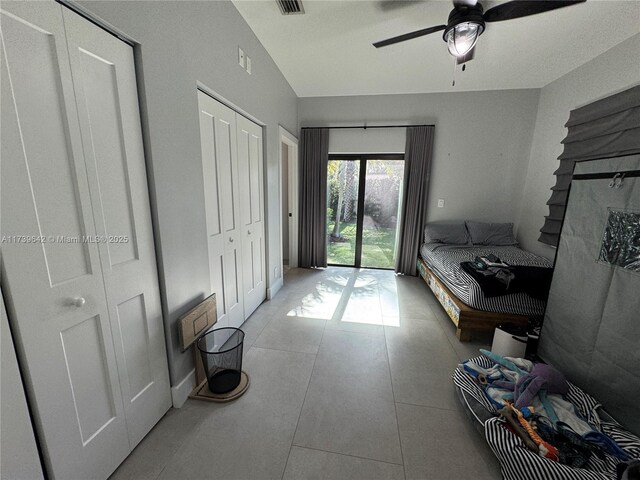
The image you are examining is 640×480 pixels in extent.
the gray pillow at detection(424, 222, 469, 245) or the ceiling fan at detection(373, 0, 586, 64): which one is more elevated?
the ceiling fan at detection(373, 0, 586, 64)

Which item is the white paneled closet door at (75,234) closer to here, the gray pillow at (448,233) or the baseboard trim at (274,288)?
the baseboard trim at (274,288)

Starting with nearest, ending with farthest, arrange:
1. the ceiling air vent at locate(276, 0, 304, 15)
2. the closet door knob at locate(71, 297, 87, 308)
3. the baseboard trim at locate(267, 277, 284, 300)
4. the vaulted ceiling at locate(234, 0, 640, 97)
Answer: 1. the closet door knob at locate(71, 297, 87, 308)
2. the ceiling air vent at locate(276, 0, 304, 15)
3. the vaulted ceiling at locate(234, 0, 640, 97)
4. the baseboard trim at locate(267, 277, 284, 300)

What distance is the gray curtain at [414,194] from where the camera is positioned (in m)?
3.71

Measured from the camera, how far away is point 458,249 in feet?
10.8

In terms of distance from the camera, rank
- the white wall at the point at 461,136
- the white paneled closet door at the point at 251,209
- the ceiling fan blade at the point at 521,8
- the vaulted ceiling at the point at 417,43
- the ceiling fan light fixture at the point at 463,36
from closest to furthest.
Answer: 1. the ceiling fan blade at the point at 521,8
2. the ceiling fan light fixture at the point at 463,36
3. the vaulted ceiling at the point at 417,43
4. the white paneled closet door at the point at 251,209
5. the white wall at the point at 461,136

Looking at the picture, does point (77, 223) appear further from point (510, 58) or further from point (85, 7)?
point (510, 58)

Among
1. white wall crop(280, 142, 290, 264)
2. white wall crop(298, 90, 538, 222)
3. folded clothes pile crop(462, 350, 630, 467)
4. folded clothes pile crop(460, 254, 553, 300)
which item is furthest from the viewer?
white wall crop(280, 142, 290, 264)

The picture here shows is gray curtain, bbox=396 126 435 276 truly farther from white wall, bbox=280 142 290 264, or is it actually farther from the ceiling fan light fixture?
white wall, bbox=280 142 290 264

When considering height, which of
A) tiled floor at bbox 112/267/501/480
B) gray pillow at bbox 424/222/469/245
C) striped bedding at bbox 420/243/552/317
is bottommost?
tiled floor at bbox 112/267/501/480

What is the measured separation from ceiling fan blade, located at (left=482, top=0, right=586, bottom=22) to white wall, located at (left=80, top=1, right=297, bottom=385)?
6.32 ft

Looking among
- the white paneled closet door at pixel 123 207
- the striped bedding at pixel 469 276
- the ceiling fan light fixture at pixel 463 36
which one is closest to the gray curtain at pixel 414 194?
the striped bedding at pixel 469 276

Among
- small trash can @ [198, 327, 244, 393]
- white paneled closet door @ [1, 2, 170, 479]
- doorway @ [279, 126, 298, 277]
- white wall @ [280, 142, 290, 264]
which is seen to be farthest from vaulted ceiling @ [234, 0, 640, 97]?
small trash can @ [198, 327, 244, 393]

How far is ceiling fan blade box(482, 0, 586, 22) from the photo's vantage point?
151 cm

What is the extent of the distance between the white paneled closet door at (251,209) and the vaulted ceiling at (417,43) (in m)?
0.94
